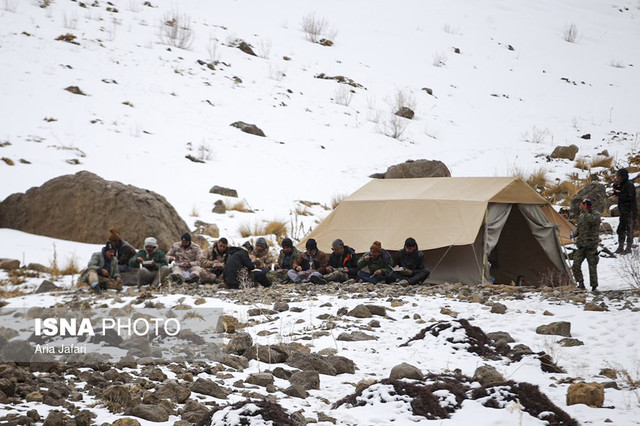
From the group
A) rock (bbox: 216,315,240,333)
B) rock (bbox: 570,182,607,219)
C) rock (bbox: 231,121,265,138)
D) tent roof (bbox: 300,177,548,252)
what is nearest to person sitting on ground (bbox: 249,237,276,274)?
tent roof (bbox: 300,177,548,252)

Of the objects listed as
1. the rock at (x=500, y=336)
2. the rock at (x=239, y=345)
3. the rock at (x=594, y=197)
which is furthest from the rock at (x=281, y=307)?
the rock at (x=594, y=197)

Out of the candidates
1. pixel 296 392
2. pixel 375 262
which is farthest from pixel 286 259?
pixel 296 392

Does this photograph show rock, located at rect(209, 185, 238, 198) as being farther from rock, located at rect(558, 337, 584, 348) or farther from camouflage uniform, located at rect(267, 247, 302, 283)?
rock, located at rect(558, 337, 584, 348)

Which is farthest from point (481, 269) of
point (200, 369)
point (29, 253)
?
point (29, 253)

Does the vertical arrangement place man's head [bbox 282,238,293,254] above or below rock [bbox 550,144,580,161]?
below

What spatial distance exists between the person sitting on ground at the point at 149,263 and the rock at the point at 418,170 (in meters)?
10.1

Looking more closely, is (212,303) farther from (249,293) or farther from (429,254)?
(429,254)

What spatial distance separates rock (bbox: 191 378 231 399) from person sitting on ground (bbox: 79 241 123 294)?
622 centimetres

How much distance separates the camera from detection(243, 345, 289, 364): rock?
646 cm

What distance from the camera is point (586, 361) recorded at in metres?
6.70

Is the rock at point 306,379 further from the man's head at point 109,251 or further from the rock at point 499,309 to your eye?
the man's head at point 109,251

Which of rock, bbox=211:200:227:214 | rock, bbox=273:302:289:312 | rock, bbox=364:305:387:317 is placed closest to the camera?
rock, bbox=364:305:387:317

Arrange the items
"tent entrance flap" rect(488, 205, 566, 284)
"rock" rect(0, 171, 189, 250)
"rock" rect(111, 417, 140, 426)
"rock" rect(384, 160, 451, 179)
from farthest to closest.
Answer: "rock" rect(384, 160, 451, 179)
"rock" rect(0, 171, 189, 250)
"tent entrance flap" rect(488, 205, 566, 284)
"rock" rect(111, 417, 140, 426)

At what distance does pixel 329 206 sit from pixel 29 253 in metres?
8.47
